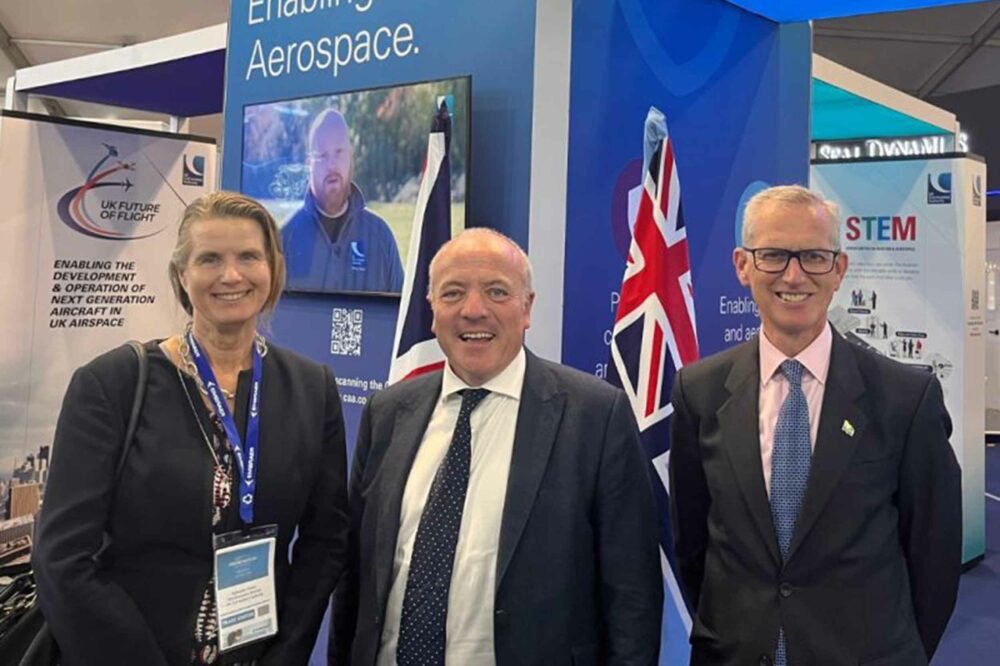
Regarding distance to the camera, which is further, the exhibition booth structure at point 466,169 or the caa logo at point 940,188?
the caa logo at point 940,188

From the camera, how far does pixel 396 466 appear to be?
64.5 inches

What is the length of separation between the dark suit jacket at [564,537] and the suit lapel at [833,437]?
263mm

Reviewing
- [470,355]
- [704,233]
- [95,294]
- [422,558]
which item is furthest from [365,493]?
[95,294]

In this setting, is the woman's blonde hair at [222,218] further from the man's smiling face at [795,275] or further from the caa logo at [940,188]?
the caa logo at [940,188]

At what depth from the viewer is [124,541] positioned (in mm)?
1484

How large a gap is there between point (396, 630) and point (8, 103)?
19.7 feet

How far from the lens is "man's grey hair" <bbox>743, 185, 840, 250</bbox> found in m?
1.60

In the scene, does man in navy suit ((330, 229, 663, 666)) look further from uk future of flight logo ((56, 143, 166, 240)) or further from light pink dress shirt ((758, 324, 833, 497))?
uk future of flight logo ((56, 143, 166, 240))

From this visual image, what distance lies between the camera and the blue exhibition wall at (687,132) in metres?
2.71

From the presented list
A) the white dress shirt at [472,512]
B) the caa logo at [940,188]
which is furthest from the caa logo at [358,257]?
the caa logo at [940,188]

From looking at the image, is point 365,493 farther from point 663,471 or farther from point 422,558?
point 663,471

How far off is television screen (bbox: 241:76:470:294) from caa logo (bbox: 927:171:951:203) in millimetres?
3639

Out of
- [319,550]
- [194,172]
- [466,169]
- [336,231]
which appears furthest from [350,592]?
[194,172]

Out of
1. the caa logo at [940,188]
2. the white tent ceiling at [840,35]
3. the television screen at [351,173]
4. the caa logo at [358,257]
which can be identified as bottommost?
the caa logo at [358,257]
